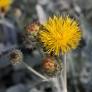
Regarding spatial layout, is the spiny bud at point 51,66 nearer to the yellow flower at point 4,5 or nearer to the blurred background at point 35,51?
the blurred background at point 35,51

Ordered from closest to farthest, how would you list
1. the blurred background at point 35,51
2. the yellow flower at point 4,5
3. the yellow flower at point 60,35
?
the yellow flower at point 60,35, the blurred background at point 35,51, the yellow flower at point 4,5

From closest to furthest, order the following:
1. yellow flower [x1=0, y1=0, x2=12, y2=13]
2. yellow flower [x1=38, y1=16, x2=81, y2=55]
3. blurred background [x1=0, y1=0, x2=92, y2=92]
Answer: yellow flower [x1=38, y1=16, x2=81, y2=55] → blurred background [x1=0, y1=0, x2=92, y2=92] → yellow flower [x1=0, y1=0, x2=12, y2=13]

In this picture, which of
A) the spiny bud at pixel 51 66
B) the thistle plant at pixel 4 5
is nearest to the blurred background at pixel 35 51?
the thistle plant at pixel 4 5

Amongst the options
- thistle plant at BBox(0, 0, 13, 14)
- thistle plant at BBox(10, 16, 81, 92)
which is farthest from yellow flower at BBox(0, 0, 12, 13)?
thistle plant at BBox(10, 16, 81, 92)

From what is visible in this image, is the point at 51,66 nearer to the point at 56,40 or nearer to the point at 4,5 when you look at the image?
the point at 56,40

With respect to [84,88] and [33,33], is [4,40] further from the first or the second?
[33,33]

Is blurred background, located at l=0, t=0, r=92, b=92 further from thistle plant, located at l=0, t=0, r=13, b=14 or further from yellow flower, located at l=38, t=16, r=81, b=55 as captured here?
yellow flower, located at l=38, t=16, r=81, b=55

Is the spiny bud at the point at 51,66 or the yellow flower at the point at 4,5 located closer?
the spiny bud at the point at 51,66
